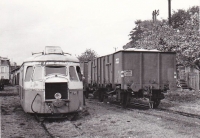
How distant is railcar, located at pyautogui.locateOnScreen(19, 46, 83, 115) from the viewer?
9.84 m

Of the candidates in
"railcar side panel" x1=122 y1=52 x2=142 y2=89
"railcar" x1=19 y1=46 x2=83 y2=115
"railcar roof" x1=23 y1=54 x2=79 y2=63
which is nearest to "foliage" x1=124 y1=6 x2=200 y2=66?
"railcar side panel" x1=122 y1=52 x2=142 y2=89

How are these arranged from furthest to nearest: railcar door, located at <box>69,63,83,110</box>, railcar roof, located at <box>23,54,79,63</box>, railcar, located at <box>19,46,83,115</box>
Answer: railcar roof, located at <box>23,54,79,63</box> → railcar door, located at <box>69,63,83,110</box> → railcar, located at <box>19,46,83,115</box>

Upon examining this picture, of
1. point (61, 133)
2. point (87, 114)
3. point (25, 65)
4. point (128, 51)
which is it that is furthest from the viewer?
point (128, 51)

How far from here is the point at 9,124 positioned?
9.57 meters

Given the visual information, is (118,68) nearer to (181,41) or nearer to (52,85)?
(52,85)

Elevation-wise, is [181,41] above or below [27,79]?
above

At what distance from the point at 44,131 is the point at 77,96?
2.16 metres

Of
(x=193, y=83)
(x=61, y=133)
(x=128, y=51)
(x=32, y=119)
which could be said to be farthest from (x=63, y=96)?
(x=193, y=83)

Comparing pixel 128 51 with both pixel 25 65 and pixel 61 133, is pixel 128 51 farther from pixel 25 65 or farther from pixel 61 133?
pixel 61 133

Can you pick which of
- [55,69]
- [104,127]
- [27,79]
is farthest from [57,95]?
[104,127]

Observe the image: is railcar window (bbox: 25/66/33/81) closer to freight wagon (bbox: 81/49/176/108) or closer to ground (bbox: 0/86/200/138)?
ground (bbox: 0/86/200/138)

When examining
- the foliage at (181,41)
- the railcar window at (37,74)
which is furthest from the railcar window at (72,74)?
the foliage at (181,41)

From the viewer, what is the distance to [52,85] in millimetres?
10242

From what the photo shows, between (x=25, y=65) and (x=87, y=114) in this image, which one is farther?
(x=87, y=114)
